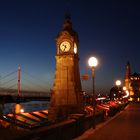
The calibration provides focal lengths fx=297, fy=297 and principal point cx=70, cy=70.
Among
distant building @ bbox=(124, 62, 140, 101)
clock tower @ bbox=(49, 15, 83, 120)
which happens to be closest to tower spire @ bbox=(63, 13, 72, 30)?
clock tower @ bbox=(49, 15, 83, 120)

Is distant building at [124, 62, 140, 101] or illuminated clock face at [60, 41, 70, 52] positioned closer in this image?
illuminated clock face at [60, 41, 70, 52]

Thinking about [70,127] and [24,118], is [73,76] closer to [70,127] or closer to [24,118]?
[24,118]

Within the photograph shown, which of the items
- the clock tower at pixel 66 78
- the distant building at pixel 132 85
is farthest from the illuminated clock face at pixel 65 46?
the distant building at pixel 132 85

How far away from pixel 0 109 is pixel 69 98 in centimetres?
3348

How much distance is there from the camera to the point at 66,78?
5197 centimetres

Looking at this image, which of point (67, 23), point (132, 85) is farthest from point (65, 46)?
point (132, 85)

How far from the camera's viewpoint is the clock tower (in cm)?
5150

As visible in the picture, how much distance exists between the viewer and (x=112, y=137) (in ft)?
55.1

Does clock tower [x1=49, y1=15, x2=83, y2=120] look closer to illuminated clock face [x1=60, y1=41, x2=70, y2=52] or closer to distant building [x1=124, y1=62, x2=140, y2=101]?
illuminated clock face [x1=60, y1=41, x2=70, y2=52]

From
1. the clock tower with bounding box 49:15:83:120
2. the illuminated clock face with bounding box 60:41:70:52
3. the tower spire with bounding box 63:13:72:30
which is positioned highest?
the tower spire with bounding box 63:13:72:30

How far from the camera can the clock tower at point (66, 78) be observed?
5150 cm

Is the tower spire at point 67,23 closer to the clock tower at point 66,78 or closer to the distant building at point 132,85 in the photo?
the clock tower at point 66,78

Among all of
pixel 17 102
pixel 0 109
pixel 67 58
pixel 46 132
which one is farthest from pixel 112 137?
pixel 67 58

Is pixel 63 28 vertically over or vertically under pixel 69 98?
over
